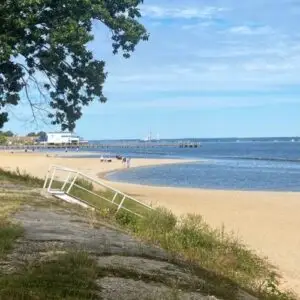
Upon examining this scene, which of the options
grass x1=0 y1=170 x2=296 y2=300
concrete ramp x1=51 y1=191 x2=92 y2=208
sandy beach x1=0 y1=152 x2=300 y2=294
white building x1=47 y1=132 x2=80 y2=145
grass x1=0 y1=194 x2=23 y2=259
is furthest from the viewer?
white building x1=47 y1=132 x2=80 y2=145

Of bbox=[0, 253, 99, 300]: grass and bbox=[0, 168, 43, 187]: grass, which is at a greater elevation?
bbox=[0, 253, 99, 300]: grass

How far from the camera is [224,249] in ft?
39.0

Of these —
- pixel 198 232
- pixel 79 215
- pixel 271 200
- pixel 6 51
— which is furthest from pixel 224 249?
pixel 271 200

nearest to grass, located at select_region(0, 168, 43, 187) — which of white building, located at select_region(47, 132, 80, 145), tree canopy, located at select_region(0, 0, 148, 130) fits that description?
tree canopy, located at select_region(0, 0, 148, 130)

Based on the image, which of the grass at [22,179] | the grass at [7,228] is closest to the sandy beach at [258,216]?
the grass at [7,228]

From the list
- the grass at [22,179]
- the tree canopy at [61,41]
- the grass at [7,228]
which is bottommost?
the grass at [22,179]

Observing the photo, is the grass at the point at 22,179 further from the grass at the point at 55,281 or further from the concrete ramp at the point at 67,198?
the grass at the point at 55,281

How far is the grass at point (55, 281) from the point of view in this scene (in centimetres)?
509

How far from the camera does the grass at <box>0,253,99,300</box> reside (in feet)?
16.7

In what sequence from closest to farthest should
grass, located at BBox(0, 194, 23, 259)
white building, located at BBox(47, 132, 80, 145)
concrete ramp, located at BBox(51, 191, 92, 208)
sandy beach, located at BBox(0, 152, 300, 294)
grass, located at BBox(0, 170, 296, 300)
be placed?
grass, located at BBox(0, 194, 23, 259)
grass, located at BBox(0, 170, 296, 300)
sandy beach, located at BBox(0, 152, 300, 294)
concrete ramp, located at BBox(51, 191, 92, 208)
white building, located at BBox(47, 132, 80, 145)

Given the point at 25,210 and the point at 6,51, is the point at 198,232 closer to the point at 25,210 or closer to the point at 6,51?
the point at 25,210

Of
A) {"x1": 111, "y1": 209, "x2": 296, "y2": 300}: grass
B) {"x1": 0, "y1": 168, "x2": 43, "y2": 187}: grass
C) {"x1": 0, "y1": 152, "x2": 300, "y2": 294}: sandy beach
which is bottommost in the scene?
{"x1": 0, "y1": 152, "x2": 300, "y2": 294}: sandy beach

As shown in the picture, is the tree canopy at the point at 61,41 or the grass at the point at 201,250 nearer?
the grass at the point at 201,250

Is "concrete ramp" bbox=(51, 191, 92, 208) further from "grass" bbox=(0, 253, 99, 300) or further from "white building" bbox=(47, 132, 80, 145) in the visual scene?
"white building" bbox=(47, 132, 80, 145)
